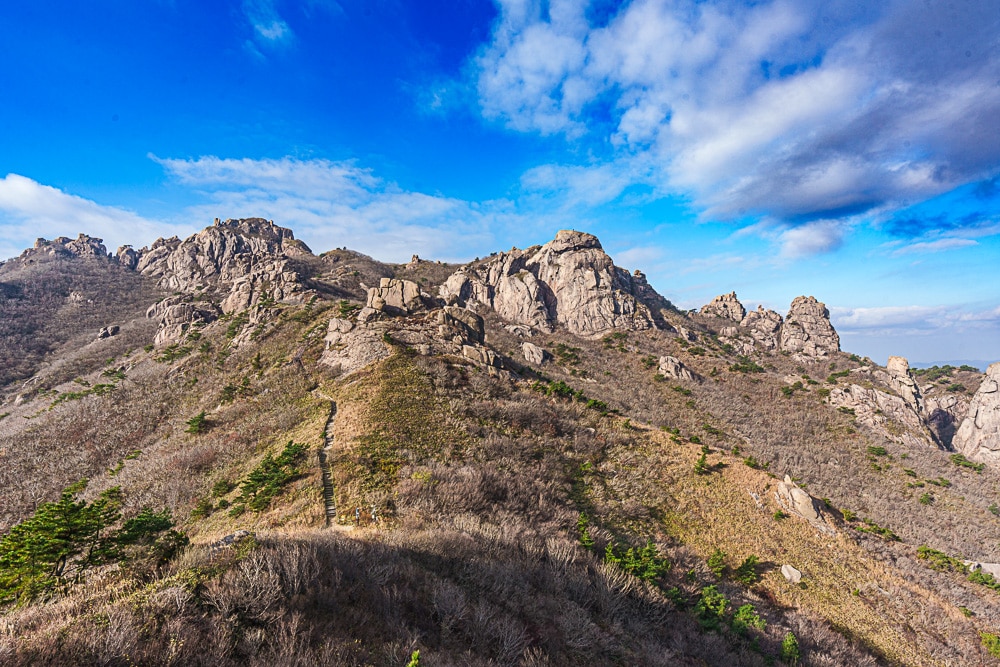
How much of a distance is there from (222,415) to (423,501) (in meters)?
23.6

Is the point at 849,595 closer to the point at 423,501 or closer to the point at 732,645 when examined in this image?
the point at 732,645

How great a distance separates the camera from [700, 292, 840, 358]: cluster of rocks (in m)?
112

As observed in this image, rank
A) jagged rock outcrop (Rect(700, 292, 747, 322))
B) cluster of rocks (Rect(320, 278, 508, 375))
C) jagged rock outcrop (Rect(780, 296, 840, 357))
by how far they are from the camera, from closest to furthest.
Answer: cluster of rocks (Rect(320, 278, 508, 375)) < jagged rock outcrop (Rect(780, 296, 840, 357)) < jagged rock outcrop (Rect(700, 292, 747, 322))

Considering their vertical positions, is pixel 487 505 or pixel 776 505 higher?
pixel 487 505

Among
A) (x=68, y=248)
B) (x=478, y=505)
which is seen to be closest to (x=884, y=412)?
(x=478, y=505)

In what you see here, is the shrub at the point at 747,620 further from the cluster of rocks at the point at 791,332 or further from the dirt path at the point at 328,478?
the cluster of rocks at the point at 791,332

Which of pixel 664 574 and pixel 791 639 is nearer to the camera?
pixel 791 639

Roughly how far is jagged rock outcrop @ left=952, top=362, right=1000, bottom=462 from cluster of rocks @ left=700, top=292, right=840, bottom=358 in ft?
124

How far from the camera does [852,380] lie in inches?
3009

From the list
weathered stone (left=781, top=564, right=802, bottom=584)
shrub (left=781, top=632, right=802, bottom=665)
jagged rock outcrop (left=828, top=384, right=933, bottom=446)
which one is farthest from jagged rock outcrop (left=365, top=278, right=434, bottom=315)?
jagged rock outcrop (left=828, top=384, right=933, bottom=446)

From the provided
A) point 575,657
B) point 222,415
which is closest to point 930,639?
point 575,657

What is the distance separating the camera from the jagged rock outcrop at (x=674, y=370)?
7069 centimetres

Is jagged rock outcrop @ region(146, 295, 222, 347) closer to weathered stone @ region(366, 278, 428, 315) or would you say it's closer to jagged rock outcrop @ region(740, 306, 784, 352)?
weathered stone @ region(366, 278, 428, 315)

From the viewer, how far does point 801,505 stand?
22781 mm
